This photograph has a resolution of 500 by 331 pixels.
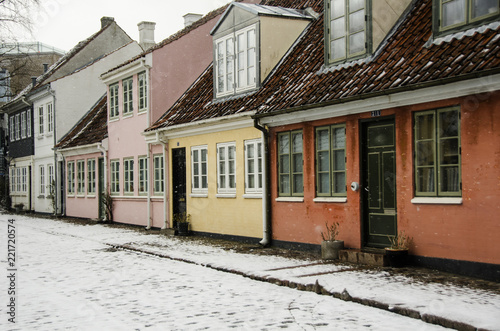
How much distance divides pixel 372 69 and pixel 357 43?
1.12m

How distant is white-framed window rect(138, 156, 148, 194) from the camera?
21.7 metres

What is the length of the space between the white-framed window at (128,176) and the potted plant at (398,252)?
45.3 feet

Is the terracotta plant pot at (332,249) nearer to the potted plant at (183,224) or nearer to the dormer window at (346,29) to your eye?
the dormer window at (346,29)

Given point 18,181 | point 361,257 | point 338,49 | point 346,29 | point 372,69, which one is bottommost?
point 361,257

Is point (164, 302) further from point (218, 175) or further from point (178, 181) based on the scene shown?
point (178, 181)

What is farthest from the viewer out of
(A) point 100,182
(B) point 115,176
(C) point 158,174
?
(A) point 100,182

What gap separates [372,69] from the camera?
11922mm

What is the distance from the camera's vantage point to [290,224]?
13969 millimetres

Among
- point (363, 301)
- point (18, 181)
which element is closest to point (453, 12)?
point (363, 301)

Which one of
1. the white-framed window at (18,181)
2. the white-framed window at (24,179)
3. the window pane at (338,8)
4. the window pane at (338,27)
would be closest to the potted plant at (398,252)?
the window pane at (338,27)

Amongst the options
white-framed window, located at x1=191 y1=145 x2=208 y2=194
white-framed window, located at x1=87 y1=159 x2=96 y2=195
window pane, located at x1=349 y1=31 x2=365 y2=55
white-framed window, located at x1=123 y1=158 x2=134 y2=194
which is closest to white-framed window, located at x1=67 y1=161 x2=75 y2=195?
white-framed window, located at x1=87 y1=159 x2=96 y2=195

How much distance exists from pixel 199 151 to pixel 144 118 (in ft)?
14.0

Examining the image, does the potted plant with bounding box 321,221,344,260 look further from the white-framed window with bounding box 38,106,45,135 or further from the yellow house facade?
the white-framed window with bounding box 38,106,45,135

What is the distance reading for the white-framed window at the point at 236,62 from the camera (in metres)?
16.2
